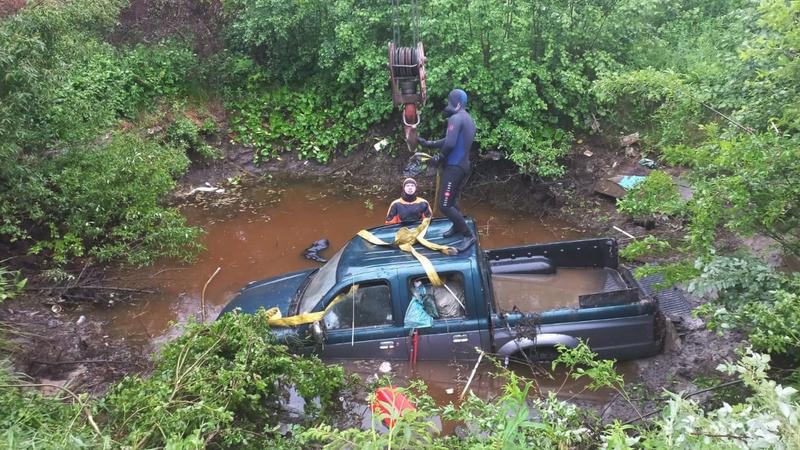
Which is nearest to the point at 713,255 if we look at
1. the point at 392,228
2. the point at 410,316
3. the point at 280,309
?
the point at 410,316

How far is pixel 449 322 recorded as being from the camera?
18.4ft

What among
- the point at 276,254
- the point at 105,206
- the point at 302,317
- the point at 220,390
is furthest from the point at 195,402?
the point at 276,254

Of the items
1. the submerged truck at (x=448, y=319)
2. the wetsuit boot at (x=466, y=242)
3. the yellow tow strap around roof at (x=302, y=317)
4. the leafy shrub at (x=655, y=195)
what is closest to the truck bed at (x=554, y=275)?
the submerged truck at (x=448, y=319)

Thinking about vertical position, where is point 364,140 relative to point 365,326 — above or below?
above

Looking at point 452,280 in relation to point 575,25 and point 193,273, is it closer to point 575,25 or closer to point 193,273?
point 193,273

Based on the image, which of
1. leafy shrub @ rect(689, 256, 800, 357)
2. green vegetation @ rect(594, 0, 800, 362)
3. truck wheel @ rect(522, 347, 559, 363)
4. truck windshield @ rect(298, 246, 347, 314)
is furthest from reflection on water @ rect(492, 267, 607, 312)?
leafy shrub @ rect(689, 256, 800, 357)

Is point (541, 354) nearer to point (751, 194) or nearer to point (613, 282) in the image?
point (613, 282)

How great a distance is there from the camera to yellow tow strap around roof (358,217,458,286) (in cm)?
Result: 553

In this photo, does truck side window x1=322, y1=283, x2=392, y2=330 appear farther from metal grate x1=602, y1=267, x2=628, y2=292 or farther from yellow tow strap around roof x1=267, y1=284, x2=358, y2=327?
metal grate x1=602, y1=267, x2=628, y2=292

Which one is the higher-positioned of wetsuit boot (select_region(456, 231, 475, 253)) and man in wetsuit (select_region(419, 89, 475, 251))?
man in wetsuit (select_region(419, 89, 475, 251))

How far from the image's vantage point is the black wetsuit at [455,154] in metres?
6.16

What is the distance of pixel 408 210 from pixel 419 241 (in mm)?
1068

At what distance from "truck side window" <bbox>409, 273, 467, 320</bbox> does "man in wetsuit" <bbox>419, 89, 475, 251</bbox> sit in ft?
1.70

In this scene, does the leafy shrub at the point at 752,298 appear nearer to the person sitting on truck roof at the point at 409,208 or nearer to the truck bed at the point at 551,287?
the truck bed at the point at 551,287
